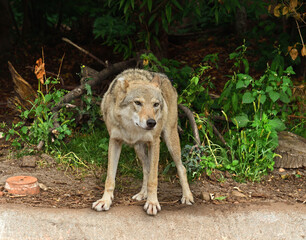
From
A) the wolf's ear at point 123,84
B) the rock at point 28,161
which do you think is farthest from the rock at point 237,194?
the rock at point 28,161

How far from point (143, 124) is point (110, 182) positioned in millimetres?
975

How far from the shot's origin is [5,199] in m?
5.06

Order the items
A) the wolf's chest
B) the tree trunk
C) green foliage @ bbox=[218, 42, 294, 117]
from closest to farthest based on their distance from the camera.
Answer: the wolf's chest < green foliage @ bbox=[218, 42, 294, 117] < the tree trunk

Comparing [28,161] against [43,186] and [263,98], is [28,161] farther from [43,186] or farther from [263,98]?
[263,98]

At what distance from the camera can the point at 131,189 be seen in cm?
577

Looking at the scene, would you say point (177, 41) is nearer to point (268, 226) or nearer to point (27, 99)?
point (27, 99)

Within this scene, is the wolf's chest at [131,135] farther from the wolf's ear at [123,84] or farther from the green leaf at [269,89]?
the green leaf at [269,89]

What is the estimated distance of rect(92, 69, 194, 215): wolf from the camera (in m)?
4.78

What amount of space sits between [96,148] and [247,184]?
7.56ft

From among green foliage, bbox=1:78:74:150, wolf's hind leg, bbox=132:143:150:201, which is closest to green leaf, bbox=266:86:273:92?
wolf's hind leg, bbox=132:143:150:201

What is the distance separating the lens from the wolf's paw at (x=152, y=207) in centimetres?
488

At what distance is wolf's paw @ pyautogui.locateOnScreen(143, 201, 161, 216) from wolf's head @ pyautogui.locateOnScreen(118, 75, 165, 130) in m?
0.91

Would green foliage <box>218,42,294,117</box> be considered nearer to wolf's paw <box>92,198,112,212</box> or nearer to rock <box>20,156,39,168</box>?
wolf's paw <box>92,198,112,212</box>

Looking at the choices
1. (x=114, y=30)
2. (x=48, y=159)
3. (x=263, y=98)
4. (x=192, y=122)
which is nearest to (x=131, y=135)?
(x=192, y=122)
